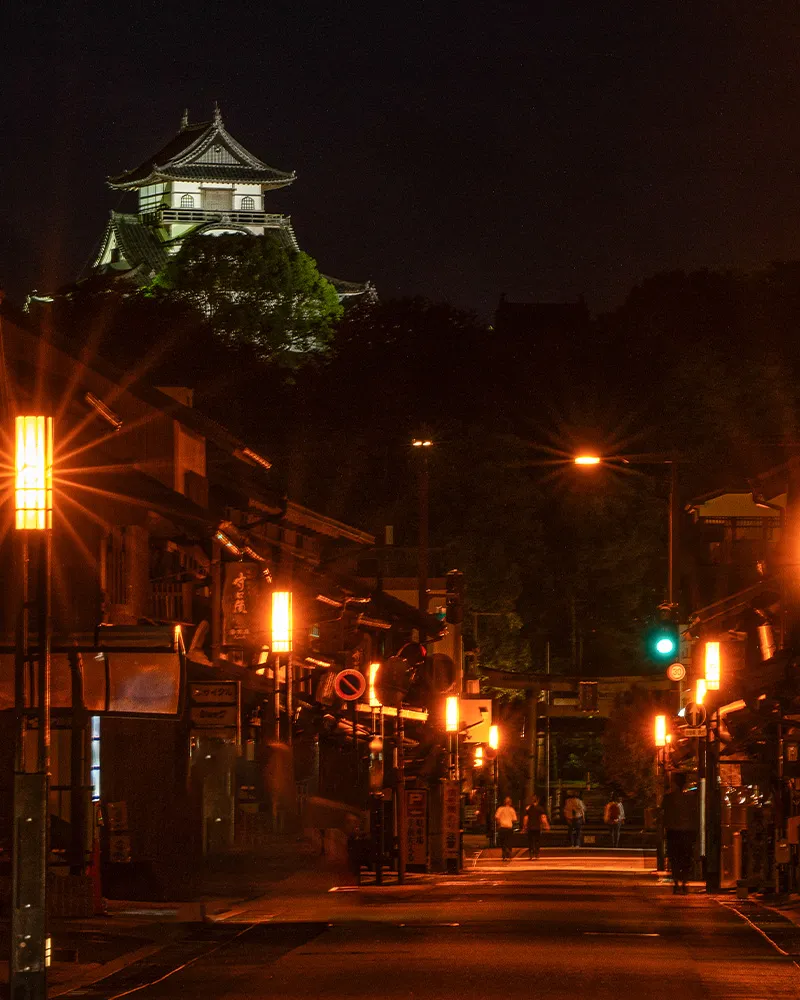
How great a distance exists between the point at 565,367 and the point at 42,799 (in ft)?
244

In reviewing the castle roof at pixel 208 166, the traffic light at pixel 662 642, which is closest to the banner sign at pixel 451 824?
the traffic light at pixel 662 642

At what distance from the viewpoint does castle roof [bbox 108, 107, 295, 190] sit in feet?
424

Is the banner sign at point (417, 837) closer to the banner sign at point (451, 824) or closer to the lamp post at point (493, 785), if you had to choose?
the banner sign at point (451, 824)

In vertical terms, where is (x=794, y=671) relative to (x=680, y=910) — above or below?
above

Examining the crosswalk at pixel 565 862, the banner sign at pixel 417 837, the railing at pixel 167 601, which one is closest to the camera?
the railing at pixel 167 601

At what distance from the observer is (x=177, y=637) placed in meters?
21.3

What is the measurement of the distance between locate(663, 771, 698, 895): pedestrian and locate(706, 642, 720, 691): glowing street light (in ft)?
7.56

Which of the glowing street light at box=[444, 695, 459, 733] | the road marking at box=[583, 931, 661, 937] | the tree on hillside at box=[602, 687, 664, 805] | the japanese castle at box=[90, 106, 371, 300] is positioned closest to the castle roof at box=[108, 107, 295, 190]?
the japanese castle at box=[90, 106, 371, 300]

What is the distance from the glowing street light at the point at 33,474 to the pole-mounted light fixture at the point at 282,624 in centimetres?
1694

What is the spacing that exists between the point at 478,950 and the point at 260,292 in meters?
74.8

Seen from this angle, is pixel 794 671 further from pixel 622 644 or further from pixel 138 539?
pixel 622 644

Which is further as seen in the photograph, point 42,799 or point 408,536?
point 408,536

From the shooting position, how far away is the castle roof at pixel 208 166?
12938 cm

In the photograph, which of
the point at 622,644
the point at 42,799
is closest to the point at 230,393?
the point at 622,644
